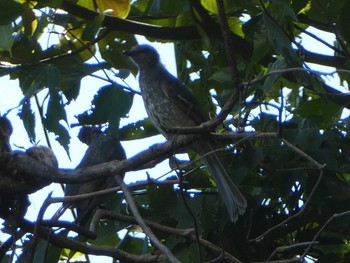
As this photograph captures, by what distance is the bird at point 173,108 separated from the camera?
14.2 ft

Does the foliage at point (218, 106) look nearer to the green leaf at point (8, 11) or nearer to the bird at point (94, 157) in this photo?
the green leaf at point (8, 11)

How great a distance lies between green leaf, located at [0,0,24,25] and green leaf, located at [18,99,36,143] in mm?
370

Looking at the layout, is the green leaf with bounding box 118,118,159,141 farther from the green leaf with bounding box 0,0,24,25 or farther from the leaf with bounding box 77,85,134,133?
the green leaf with bounding box 0,0,24,25

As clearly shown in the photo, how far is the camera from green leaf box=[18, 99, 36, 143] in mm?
3985

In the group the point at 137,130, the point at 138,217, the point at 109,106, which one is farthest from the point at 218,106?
the point at 138,217

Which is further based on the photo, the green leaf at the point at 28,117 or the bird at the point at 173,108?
the bird at the point at 173,108

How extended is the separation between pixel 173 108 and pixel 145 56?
0.68 meters

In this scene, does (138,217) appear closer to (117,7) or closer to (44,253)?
(44,253)

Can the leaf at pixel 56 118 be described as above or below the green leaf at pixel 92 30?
below

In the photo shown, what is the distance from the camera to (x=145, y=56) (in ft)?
20.0

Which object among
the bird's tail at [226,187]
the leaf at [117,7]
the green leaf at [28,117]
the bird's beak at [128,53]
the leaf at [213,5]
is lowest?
the bird's tail at [226,187]

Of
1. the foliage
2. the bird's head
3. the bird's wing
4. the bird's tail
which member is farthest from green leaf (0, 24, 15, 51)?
the bird's head

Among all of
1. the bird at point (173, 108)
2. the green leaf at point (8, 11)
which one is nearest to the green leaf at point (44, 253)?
the bird at point (173, 108)

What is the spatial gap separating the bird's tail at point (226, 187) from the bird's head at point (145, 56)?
1.26 meters
